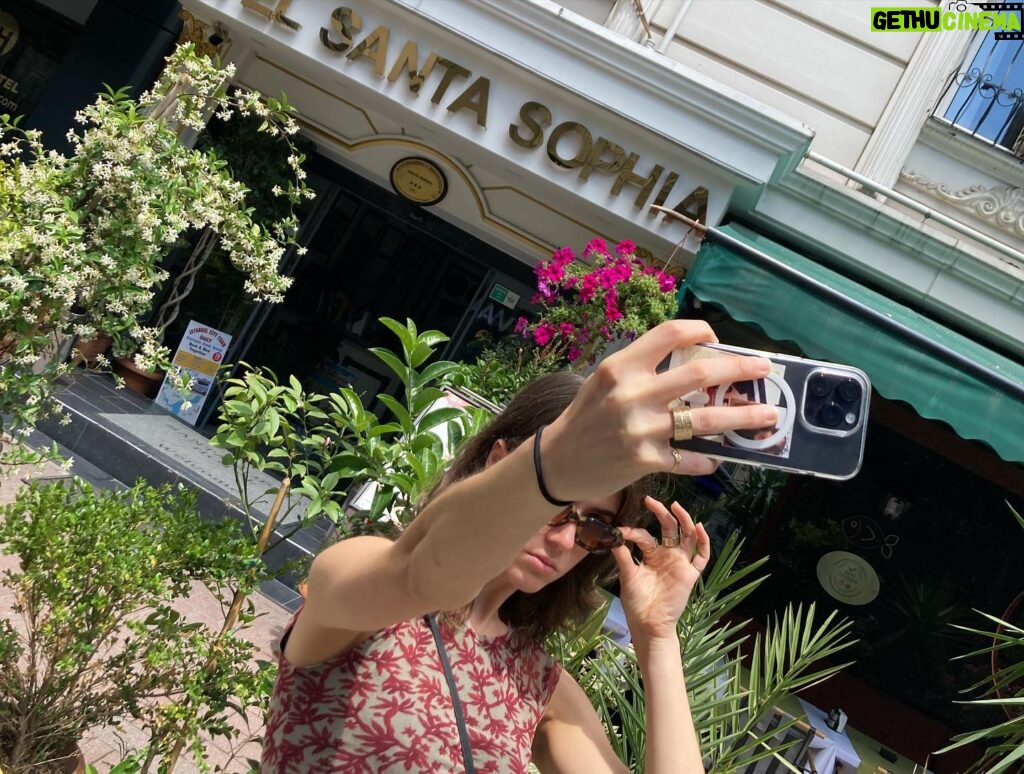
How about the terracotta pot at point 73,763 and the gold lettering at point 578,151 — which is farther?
the gold lettering at point 578,151

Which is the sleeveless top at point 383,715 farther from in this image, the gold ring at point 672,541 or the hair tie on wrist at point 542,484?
the hair tie on wrist at point 542,484

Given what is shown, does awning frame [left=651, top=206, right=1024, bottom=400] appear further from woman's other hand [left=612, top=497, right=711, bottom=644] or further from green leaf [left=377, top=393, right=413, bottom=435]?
woman's other hand [left=612, top=497, right=711, bottom=644]

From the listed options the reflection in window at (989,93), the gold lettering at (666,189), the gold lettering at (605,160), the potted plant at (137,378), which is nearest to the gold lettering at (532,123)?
the gold lettering at (605,160)

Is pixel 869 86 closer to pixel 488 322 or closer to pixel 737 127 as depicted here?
pixel 737 127

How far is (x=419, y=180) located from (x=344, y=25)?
149 cm

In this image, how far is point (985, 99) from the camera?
6547 millimetres

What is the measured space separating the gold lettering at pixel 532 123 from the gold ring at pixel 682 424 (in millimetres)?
5519

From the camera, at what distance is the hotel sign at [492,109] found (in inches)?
229

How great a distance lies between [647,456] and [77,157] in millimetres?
2449

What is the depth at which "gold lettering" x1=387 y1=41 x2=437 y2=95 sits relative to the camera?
596cm

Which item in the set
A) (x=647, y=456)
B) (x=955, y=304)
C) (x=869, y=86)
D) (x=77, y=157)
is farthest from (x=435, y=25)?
(x=647, y=456)

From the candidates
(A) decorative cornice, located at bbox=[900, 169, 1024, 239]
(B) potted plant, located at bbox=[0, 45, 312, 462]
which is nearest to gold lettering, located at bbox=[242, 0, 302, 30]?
(B) potted plant, located at bbox=[0, 45, 312, 462]

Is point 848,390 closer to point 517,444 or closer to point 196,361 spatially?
point 517,444

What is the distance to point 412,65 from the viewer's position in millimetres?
5980
